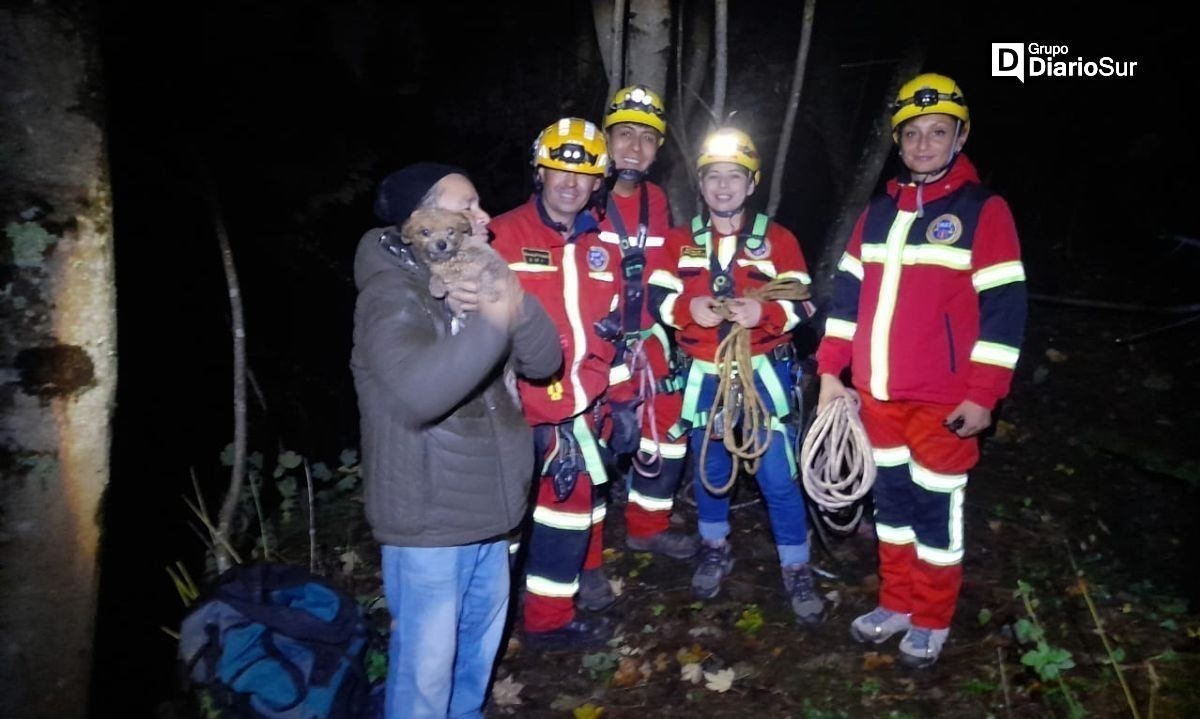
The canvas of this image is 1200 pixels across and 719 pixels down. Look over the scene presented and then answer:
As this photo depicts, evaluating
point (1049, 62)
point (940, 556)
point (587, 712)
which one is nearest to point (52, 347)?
point (587, 712)

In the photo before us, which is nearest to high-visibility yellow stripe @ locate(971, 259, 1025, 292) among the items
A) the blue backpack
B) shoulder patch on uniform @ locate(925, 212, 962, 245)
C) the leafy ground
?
shoulder patch on uniform @ locate(925, 212, 962, 245)

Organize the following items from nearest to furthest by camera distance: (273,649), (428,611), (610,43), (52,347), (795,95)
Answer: (52,347), (428,611), (273,649), (795,95), (610,43)

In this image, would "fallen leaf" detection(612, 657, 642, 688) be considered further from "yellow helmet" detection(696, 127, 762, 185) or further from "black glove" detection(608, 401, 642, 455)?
"yellow helmet" detection(696, 127, 762, 185)

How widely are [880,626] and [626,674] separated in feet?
4.80

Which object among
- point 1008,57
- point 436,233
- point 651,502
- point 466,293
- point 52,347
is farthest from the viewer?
point 1008,57

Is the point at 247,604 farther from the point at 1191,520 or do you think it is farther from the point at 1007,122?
the point at 1007,122

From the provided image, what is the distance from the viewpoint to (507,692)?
3.94 meters

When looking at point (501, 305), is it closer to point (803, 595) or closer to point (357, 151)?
point (803, 595)

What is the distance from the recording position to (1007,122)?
945cm

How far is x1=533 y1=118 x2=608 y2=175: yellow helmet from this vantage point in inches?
150

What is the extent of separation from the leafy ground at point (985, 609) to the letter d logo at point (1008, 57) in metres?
3.36

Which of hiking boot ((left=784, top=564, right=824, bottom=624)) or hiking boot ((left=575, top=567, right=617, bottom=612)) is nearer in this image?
hiking boot ((left=784, top=564, right=824, bottom=624))

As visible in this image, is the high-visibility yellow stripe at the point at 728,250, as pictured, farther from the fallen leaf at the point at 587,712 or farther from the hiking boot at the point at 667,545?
the fallen leaf at the point at 587,712

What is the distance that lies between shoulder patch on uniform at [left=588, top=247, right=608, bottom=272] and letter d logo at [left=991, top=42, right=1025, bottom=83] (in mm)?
5008
